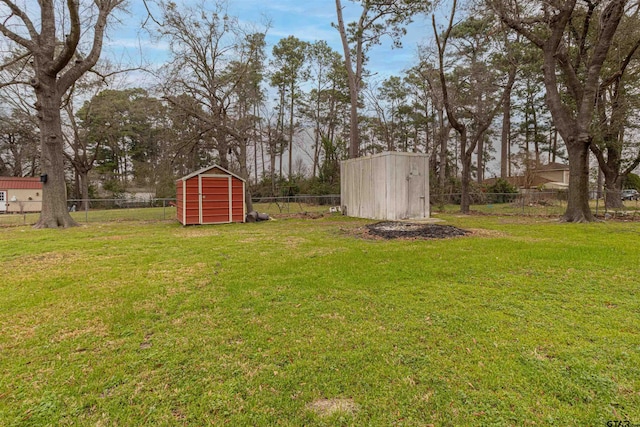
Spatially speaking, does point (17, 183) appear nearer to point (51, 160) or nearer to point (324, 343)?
point (51, 160)

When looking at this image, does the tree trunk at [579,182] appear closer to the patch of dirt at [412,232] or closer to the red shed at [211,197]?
the patch of dirt at [412,232]

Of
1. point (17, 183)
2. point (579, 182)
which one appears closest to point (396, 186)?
point (579, 182)

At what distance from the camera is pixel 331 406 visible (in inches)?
63.1

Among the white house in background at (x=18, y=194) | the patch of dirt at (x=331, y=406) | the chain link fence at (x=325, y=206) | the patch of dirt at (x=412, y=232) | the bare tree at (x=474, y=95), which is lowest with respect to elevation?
the patch of dirt at (x=331, y=406)

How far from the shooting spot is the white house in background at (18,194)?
23266mm

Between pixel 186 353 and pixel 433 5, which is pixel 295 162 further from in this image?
pixel 186 353

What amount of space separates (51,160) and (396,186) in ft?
37.2

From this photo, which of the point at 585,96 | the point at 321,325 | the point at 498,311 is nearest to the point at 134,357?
the point at 321,325

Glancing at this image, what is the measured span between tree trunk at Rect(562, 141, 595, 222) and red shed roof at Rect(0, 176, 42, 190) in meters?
33.1

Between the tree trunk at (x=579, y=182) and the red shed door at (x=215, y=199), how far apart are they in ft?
37.7

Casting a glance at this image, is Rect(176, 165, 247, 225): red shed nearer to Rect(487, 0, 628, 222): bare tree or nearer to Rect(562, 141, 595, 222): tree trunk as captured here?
Rect(487, 0, 628, 222): bare tree

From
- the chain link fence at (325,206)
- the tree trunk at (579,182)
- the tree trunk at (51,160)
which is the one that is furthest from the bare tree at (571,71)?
the tree trunk at (51,160)

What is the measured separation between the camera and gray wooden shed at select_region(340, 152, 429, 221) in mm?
10766

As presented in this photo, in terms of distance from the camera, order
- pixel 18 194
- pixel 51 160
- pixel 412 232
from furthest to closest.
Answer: pixel 18 194, pixel 51 160, pixel 412 232
